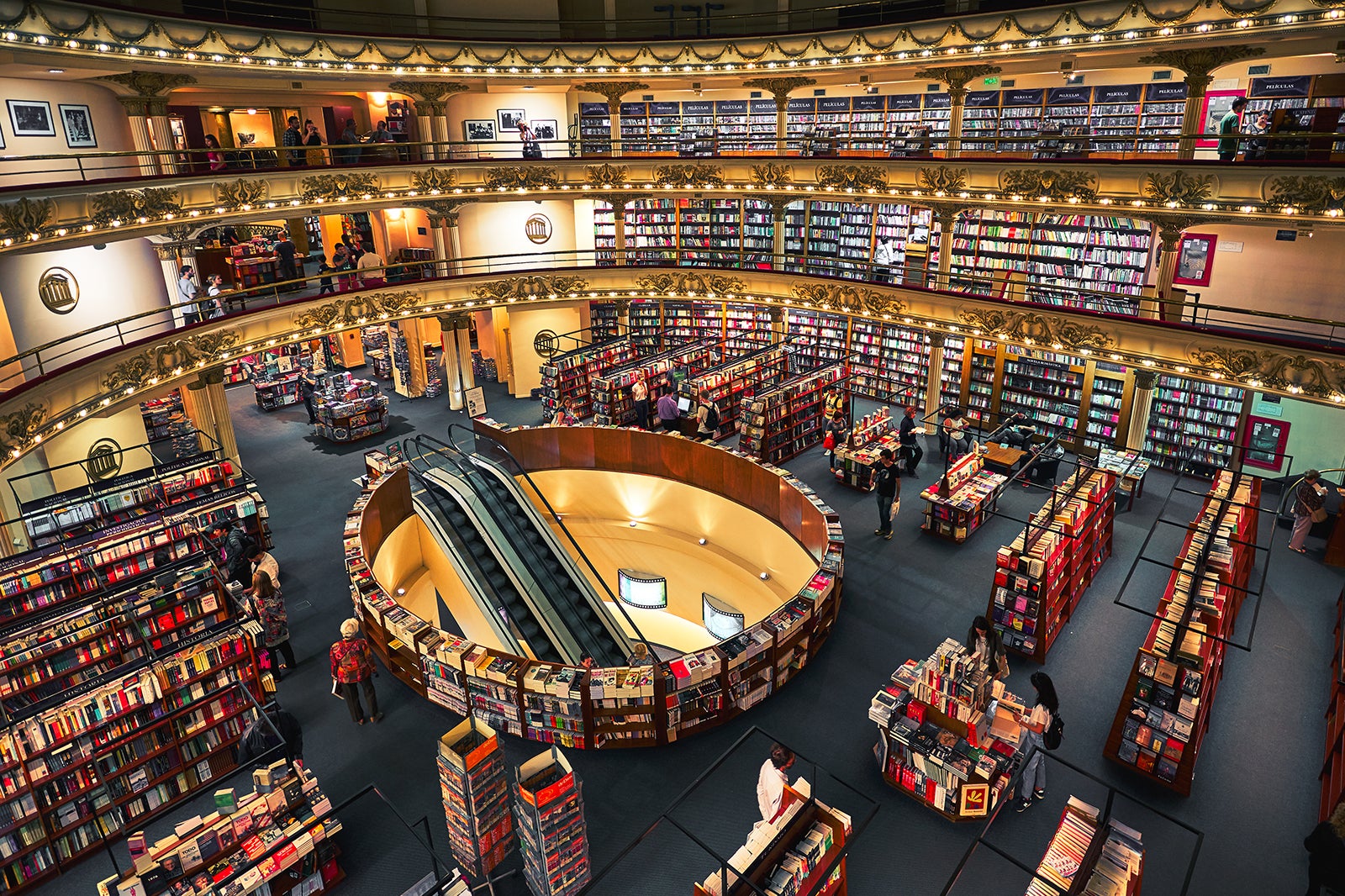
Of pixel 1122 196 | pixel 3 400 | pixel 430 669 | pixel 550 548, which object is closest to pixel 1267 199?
pixel 1122 196

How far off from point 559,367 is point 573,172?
16.0 ft

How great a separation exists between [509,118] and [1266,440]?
1882cm

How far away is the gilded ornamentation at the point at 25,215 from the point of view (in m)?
10.6

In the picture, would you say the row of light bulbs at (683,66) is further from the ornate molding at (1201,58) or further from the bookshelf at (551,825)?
the bookshelf at (551,825)

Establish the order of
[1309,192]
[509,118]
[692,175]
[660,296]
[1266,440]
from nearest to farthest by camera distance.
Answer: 1. [1309,192]
2. [1266,440]
3. [692,175]
4. [660,296]
5. [509,118]

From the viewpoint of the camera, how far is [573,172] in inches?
750

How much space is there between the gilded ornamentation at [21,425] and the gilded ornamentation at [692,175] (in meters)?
13.4

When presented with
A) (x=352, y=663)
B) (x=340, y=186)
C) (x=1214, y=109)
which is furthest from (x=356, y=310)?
(x=1214, y=109)

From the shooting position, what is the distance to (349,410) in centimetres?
1806

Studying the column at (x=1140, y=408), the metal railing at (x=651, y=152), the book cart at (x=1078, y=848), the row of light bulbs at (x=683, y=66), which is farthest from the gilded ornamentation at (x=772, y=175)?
the book cart at (x=1078, y=848)

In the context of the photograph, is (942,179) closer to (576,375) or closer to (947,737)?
(576,375)

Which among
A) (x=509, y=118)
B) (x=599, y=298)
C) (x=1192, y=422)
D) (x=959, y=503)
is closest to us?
(x=959, y=503)

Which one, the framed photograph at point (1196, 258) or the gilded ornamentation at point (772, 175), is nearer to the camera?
the framed photograph at point (1196, 258)

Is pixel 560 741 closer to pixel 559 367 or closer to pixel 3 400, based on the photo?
pixel 3 400
